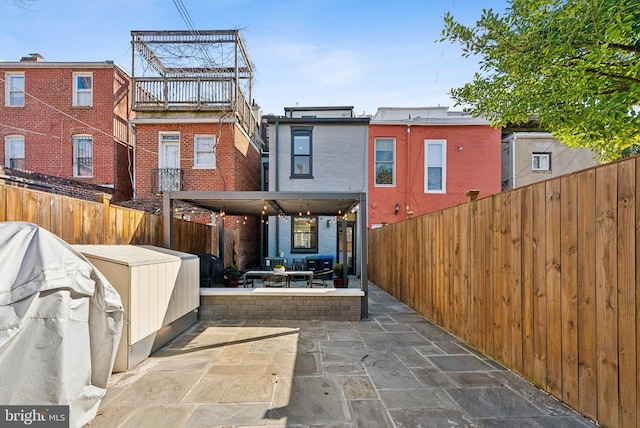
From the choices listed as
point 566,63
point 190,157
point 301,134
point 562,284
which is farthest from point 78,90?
point 562,284

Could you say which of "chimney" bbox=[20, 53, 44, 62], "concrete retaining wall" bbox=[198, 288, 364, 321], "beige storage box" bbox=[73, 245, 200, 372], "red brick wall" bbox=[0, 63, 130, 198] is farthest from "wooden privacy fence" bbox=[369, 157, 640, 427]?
"chimney" bbox=[20, 53, 44, 62]

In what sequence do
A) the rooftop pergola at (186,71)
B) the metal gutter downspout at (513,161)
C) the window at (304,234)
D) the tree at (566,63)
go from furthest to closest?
1. the metal gutter downspout at (513,161)
2. the window at (304,234)
3. the rooftop pergola at (186,71)
4. the tree at (566,63)

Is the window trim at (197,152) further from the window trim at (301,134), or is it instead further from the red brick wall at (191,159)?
the window trim at (301,134)

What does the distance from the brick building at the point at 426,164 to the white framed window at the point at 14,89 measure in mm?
13519

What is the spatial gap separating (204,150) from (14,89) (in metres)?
8.24

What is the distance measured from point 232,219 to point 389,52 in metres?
6.91

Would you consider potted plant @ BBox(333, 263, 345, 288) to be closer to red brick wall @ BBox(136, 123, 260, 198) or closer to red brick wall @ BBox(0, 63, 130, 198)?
red brick wall @ BBox(136, 123, 260, 198)

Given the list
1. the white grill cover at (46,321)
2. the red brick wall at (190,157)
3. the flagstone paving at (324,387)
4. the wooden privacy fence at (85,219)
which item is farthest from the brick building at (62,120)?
the white grill cover at (46,321)

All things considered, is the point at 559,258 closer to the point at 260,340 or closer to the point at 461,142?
the point at 260,340

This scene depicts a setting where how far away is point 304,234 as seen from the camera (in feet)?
38.3

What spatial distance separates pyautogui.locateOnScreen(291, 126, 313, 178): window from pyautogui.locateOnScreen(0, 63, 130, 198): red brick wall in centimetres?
669

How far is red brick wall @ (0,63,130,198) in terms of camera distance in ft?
37.2

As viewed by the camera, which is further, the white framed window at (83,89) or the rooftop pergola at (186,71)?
the white framed window at (83,89)

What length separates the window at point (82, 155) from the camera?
11.4 meters
